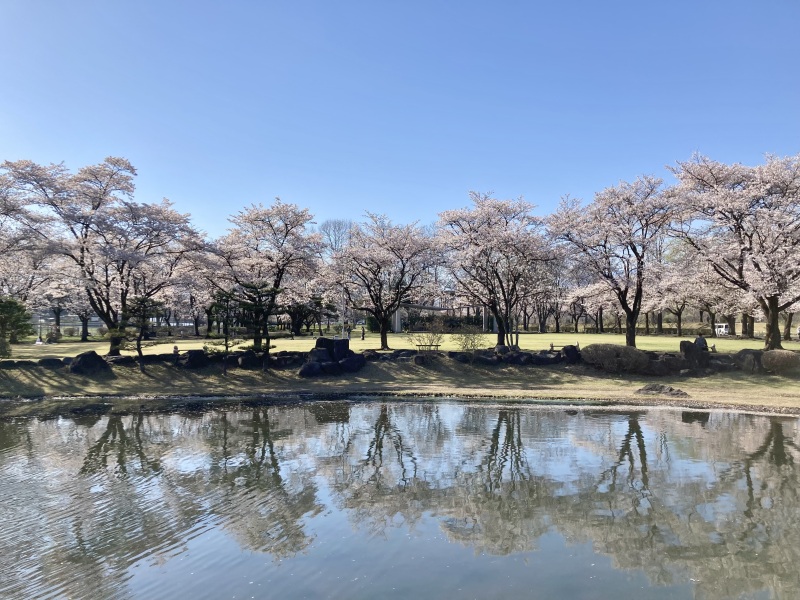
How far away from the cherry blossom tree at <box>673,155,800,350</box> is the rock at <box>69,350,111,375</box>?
83.4 ft

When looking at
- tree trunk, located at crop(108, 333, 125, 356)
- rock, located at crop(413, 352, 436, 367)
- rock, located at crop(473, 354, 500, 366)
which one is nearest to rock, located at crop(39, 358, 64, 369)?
tree trunk, located at crop(108, 333, 125, 356)

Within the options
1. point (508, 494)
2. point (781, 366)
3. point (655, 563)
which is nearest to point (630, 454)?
point (508, 494)

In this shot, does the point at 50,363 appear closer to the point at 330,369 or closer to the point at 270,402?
the point at 270,402

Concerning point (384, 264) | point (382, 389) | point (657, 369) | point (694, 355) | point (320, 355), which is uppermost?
point (384, 264)

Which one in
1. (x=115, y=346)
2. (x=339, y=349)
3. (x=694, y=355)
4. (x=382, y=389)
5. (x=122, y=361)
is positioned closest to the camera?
(x=382, y=389)

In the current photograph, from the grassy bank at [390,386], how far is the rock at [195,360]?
0.42 m

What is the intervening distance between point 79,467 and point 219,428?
398 centimetres

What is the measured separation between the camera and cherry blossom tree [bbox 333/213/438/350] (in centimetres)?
2784

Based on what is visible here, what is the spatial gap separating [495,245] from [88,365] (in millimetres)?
18187

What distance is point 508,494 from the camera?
8125 mm

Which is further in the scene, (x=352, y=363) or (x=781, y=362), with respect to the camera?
(x=352, y=363)

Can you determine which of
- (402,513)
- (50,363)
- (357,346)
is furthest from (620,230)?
(50,363)

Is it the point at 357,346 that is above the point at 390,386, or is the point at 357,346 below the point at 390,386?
above

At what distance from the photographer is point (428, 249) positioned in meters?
28.2
